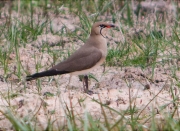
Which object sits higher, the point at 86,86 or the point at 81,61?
the point at 81,61

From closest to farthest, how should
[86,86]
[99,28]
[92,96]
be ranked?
[92,96] < [86,86] < [99,28]

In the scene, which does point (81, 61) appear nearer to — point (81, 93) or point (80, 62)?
point (80, 62)

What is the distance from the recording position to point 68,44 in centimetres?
691

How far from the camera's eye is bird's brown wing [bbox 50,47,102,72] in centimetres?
521

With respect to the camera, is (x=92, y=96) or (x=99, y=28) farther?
(x=99, y=28)

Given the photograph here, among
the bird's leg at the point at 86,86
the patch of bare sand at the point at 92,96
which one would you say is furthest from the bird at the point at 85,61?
the patch of bare sand at the point at 92,96

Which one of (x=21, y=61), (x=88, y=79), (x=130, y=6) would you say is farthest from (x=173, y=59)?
(x=130, y=6)

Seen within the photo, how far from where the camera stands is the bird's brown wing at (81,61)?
17.1ft

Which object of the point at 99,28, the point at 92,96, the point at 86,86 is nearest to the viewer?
the point at 92,96

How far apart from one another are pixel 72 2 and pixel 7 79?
2.99 meters

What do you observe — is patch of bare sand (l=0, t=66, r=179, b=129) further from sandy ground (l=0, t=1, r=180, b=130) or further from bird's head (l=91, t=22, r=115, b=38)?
bird's head (l=91, t=22, r=115, b=38)

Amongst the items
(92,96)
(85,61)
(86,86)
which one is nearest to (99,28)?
(85,61)

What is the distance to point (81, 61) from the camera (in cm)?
530

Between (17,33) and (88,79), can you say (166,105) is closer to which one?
(88,79)
